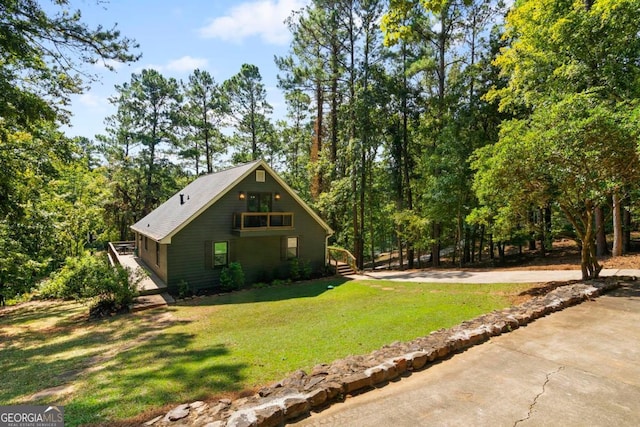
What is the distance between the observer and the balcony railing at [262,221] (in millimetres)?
14258

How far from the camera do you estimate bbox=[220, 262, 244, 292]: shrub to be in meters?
13.6

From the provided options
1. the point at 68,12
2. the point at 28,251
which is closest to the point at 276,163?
the point at 28,251

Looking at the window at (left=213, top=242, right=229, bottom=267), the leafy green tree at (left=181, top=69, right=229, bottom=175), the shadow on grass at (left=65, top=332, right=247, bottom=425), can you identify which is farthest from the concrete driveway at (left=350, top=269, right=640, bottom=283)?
the leafy green tree at (left=181, top=69, right=229, bottom=175)

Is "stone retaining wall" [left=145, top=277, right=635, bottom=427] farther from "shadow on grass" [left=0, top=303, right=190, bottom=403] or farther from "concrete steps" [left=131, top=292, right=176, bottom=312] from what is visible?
"concrete steps" [left=131, top=292, right=176, bottom=312]

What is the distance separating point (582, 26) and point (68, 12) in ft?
54.2

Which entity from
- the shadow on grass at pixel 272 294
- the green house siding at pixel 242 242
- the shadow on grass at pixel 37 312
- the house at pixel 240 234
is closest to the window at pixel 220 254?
the house at pixel 240 234

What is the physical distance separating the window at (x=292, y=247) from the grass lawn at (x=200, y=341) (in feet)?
13.1

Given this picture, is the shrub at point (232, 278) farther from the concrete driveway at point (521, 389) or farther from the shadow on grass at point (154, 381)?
the concrete driveway at point (521, 389)

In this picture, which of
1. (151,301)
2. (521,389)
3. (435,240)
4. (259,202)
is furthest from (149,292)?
(435,240)

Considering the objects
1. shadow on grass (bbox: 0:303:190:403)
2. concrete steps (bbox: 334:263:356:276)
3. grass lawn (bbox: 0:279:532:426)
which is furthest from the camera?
concrete steps (bbox: 334:263:356:276)

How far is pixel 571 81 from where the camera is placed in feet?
41.7

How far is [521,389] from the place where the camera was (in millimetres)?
3809

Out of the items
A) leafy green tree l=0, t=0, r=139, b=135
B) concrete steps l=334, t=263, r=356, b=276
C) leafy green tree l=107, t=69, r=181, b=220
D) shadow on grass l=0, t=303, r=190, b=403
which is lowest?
shadow on grass l=0, t=303, r=190, b=403

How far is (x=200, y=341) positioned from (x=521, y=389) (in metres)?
6.27
